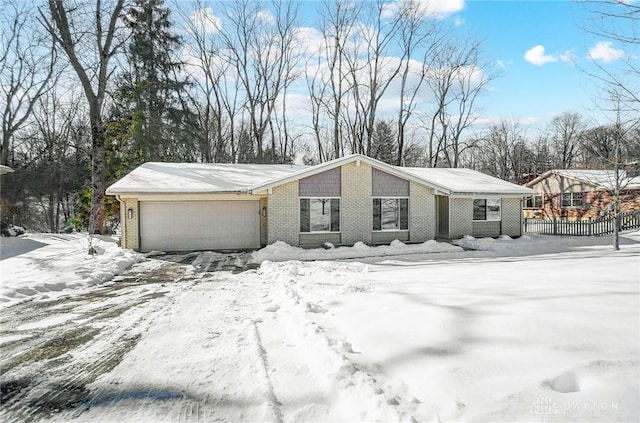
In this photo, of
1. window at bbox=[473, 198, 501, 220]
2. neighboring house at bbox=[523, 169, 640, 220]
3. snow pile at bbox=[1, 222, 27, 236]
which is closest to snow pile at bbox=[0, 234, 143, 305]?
snow pile at bbox=[1, 222, 27, 236]

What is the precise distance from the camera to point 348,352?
362 centimetres

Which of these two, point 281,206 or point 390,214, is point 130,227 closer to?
point 281,206

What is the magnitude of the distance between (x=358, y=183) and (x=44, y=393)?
12.2m

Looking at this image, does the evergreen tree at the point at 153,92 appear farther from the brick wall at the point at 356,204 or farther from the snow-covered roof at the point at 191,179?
the brick wall at the point at 356,204

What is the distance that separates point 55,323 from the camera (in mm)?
5219

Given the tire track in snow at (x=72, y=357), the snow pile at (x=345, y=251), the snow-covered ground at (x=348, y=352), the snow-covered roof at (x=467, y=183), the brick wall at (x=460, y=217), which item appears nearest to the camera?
the snow-covered ground at (x=348, y=352)

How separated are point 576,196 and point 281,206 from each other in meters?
25.5

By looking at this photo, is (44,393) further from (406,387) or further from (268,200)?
(268,200)

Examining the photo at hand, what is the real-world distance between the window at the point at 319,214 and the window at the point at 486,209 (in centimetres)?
710

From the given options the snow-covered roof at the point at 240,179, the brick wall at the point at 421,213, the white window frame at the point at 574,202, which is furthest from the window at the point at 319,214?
the white window frame at the point at 574,202

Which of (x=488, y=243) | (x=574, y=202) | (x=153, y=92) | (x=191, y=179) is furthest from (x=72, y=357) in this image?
(x=574, y=202)

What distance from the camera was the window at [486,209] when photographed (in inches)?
659

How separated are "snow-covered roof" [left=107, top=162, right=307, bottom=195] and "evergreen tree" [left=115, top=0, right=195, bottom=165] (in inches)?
209

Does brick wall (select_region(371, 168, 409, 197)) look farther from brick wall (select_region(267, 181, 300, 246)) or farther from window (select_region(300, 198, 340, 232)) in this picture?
brick wall (select_region(267, 181, 300, 246))
